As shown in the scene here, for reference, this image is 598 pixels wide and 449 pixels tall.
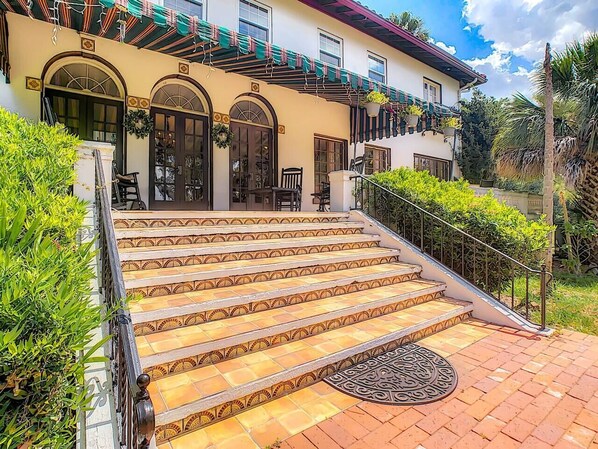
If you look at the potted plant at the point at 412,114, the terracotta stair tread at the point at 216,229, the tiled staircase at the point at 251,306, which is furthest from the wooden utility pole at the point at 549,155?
the terracotta stair tread at the point at 216,229

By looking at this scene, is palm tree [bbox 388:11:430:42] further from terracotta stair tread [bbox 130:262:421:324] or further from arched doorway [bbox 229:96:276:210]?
terracotta stair tread [bbox 130:262:421:324]

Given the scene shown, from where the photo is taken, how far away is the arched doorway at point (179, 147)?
281 inches

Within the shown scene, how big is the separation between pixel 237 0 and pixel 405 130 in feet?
17.2

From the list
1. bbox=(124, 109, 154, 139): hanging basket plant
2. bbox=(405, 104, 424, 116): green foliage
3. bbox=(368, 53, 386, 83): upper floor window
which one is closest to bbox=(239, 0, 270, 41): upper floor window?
bbox=(124, 109, 154, 139): hanging basket plant

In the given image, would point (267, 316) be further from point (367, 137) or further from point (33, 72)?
point (367, 137)

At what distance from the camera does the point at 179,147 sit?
7363 millimetres

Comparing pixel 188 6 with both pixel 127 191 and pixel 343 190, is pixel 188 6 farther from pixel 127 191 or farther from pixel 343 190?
pixel 343 190

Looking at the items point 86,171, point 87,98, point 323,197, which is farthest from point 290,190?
point 87,98

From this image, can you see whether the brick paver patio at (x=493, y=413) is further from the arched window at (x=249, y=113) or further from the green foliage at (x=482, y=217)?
the arched window at (x=249, y=113)

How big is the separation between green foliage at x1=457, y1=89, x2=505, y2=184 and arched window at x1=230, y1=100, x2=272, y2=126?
30.8 feet

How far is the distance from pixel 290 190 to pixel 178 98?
3.26 metres

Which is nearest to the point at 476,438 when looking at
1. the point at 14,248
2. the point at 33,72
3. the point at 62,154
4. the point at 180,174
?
the point at 14,248

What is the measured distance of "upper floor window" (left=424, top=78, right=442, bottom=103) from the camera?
40.0ft

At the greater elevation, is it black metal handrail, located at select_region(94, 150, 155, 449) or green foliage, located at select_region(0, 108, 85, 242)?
green foliage, located at select_region(0, 108, 85, 242)
